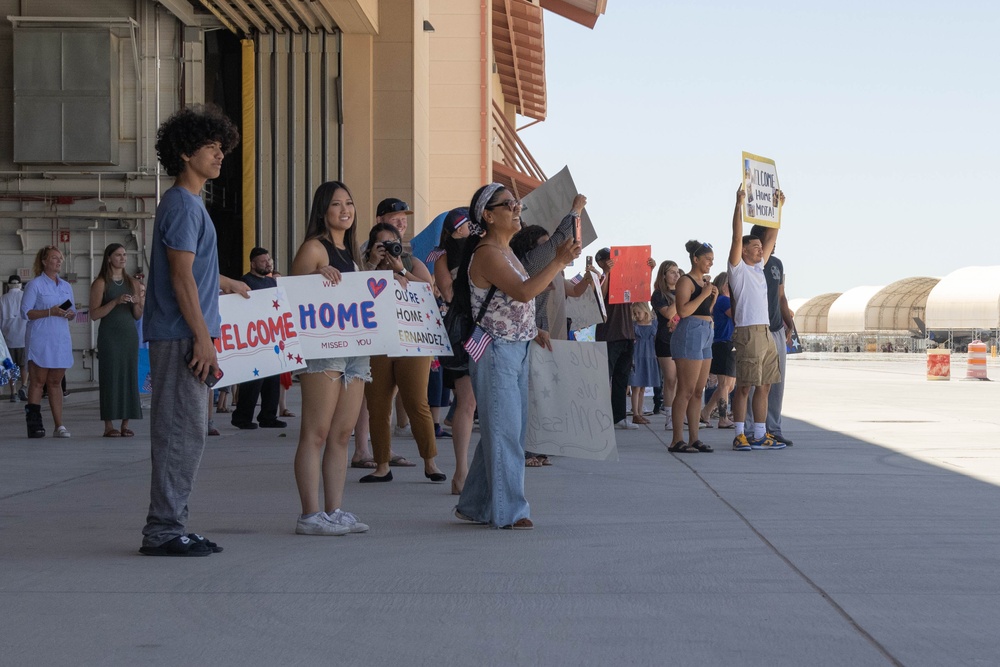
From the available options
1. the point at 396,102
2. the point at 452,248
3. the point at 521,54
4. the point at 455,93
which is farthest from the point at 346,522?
the point at 521,54

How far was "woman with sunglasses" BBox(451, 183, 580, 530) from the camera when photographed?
6055 mm

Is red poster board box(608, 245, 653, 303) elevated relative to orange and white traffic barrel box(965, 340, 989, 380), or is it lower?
elevated

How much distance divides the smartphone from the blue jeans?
1316 mm

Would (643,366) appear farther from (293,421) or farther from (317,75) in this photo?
(317,75)

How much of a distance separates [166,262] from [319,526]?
1512mm

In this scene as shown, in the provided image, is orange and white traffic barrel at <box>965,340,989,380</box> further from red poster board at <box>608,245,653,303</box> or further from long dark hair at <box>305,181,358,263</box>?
long dark hair at <box>305,181,358,263</box>

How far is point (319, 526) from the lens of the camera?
19.6 ft

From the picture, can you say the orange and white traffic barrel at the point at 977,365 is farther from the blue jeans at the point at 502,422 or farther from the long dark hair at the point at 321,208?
the long dark hair at the point at 321,208

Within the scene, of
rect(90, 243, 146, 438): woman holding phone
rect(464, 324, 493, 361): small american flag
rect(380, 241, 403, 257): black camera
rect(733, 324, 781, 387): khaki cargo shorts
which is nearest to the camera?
rect(464, 324, 493, 361): small american flag

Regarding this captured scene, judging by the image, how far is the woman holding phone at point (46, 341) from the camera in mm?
11781

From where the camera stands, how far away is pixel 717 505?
7.05m

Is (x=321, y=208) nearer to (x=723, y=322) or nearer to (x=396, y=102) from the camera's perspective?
(x=723, y=322)

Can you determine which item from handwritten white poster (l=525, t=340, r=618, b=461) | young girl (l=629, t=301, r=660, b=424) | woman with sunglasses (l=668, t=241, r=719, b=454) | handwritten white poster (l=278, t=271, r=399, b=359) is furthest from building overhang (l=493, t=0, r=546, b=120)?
handwritten white poster (l=278, t=271, r=399, b=359)

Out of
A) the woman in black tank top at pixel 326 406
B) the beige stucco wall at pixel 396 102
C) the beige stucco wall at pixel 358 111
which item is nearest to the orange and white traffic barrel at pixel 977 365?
the beige stucco wall at pixel 396 102
